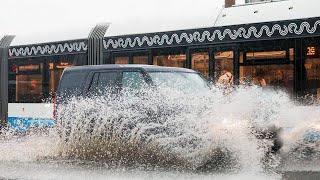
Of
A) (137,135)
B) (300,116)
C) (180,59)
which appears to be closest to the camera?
(137,135)

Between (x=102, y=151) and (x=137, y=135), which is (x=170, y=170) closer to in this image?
(x=137, y=135)

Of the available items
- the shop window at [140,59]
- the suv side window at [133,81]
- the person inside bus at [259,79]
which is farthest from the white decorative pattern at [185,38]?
the suv side window at [133,81]

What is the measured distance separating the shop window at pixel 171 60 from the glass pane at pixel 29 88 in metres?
4.37

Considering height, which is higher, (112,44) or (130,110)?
(112,44)

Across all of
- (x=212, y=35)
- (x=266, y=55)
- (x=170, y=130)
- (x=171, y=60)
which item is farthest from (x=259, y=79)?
(x=170, y=130)

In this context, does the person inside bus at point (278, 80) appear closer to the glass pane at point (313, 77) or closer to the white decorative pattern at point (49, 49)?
the glass pane at point (313, 77)

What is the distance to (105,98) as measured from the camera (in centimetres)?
1106

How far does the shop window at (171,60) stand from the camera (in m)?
15.9

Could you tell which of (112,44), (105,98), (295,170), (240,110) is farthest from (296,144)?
(112,44)

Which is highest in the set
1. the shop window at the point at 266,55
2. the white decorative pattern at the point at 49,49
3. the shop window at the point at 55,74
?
the white decorative pattern at the point at 49,49

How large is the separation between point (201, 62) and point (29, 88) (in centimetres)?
635

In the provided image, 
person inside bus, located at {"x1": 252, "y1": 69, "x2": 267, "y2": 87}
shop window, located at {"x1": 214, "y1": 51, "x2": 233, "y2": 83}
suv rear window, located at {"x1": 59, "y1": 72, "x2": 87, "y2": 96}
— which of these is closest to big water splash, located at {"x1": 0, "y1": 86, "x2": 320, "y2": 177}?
suv rear window, located at {"x1": 59, "y1": 72, "x2": 87, "y2": 96}

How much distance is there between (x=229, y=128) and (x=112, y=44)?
8.28 meters

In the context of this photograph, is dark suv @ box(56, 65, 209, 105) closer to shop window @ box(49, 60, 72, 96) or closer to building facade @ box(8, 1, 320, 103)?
building facade @ box(8, 1, 320, 103)
